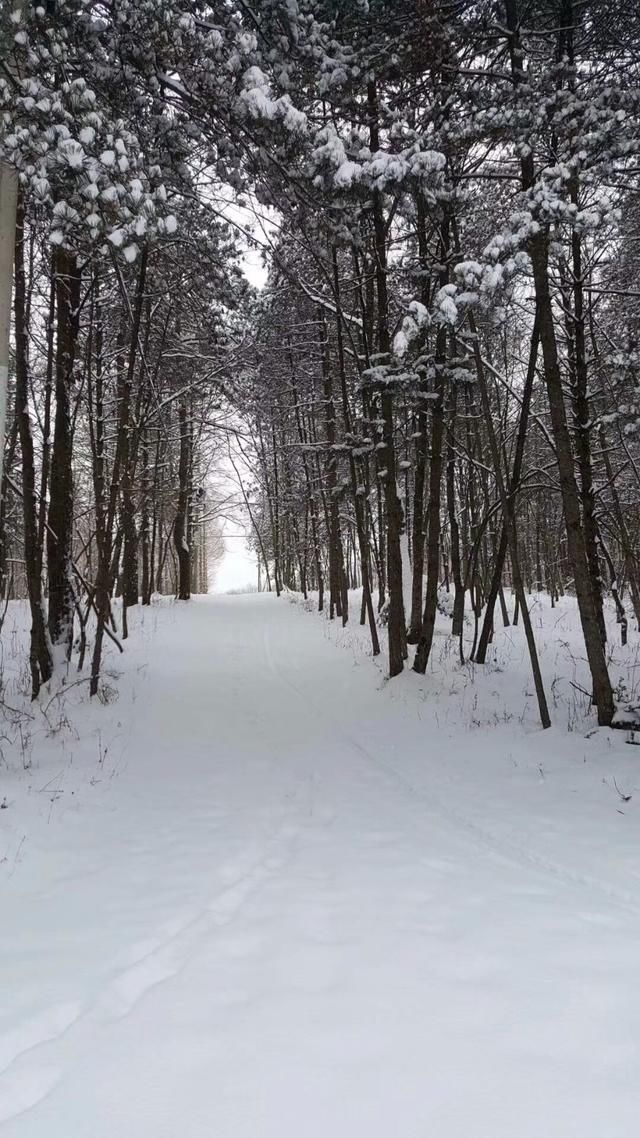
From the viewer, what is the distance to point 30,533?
7863 millimetres

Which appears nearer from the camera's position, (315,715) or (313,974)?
(313,974)

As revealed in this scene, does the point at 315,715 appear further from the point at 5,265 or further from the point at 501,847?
the point at 5,265

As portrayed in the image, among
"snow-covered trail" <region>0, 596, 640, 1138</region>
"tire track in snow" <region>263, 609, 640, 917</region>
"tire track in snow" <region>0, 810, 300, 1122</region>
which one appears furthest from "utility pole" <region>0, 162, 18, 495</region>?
"tire track in snow" <region>263, 609, 640, 917</region>

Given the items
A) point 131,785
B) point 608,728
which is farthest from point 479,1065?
point 608,728

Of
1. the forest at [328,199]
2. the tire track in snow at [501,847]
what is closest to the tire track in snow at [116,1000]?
the tire track in snow at [501,847]

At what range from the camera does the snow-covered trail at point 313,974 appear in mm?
2111

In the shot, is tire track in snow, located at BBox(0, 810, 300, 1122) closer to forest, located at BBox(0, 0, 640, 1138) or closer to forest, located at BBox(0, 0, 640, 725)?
forest, located at BBox(0, 0, 640, 1138)

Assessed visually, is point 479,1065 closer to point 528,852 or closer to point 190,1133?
point 190,1133

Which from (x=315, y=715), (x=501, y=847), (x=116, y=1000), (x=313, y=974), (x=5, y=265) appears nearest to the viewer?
(x=116, y=1000)

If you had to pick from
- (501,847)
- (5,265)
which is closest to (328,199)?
(5,265)

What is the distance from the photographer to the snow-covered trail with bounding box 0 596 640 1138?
2.11 metres

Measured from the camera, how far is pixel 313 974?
2873 millimetres

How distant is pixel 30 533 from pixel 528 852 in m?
6.64

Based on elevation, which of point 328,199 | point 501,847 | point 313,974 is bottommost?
point 501,847
